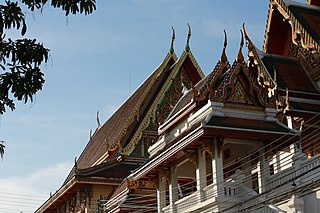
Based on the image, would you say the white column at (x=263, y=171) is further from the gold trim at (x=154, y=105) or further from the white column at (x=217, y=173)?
the gold trim at (x=154, y=105)

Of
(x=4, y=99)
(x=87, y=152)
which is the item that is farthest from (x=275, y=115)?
(x=87, y=152)

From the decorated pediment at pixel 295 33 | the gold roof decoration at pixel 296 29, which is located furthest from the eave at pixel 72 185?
the gold roof decoration at pixel 296 29

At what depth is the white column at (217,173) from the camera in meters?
12.3

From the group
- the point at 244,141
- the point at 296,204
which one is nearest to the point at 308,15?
the point at 244,141

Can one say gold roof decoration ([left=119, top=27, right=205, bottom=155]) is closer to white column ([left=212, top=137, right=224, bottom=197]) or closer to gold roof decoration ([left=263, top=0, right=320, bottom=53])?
gold roof decoration ([left=263, top=0, right=320, bottom=53])

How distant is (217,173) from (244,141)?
98 cm

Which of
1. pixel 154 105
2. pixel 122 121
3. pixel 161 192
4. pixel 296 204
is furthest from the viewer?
pixel 122 121

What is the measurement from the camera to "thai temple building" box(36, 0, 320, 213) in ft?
39.9

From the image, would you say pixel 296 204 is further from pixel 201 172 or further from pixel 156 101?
pixel 156 101

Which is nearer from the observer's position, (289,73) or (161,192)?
(161,192)

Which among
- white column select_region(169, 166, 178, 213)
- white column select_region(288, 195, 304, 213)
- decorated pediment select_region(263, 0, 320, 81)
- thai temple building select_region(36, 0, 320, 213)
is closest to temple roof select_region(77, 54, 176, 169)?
thai temple building select_region(36, 0, 320, 213)

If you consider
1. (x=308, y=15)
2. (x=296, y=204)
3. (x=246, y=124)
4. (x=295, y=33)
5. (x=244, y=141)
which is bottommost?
(x=296, y=204)

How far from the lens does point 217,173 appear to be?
12453 millimetres

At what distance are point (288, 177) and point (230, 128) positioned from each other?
4.42 ft
